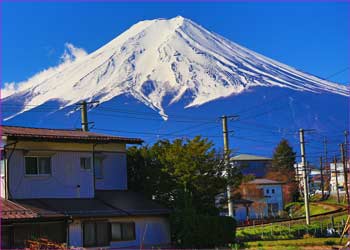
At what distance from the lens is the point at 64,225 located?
22969 millimetres

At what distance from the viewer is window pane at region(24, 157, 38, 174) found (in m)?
23.9

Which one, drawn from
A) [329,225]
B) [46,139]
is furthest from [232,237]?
[329,225]

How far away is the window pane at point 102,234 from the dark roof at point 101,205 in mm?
487

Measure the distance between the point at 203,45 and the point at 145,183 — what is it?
15945 centimetres

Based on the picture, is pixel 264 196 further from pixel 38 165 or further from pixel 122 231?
pixel 38 165

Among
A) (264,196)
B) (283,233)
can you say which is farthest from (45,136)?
(264,196)

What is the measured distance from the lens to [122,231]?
24.9 meters

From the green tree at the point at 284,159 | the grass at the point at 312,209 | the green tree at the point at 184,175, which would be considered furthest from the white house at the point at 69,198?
the green tree at the point at 284,159

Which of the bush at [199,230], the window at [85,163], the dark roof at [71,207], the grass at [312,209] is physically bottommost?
the bush at [199,230]

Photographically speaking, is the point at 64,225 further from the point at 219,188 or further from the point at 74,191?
the point at 219,188

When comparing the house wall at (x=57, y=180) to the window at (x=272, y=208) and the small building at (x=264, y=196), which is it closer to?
the small building at (x=264, y=196)

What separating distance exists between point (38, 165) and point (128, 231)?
4036 mm

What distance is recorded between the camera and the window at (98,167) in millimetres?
27250

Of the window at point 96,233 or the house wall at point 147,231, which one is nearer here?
the window at point 96,233
